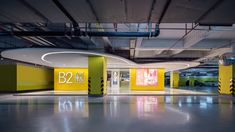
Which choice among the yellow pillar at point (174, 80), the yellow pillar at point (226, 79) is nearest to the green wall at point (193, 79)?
the yellow pillar at point (174, 80)

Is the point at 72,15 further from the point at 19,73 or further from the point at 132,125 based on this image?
the point at 19,73

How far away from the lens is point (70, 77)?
23078 mm

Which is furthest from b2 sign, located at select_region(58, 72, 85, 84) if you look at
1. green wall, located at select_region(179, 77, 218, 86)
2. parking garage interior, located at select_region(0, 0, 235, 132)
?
green wall, located at select_region(179, 77, 218, 86)

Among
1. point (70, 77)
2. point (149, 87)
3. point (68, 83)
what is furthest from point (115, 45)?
point (149, 87)

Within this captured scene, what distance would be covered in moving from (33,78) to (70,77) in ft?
11.5

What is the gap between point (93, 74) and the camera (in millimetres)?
14805

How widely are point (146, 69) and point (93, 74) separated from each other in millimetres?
10144

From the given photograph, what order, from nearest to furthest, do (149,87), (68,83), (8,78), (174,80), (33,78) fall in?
(8,78)
(33,78)
(68,83)
(149,87)
(174,80)

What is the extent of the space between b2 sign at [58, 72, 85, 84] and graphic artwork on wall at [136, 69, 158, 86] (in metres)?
5.66

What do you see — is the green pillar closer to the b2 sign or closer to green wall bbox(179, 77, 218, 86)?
the b2 sign

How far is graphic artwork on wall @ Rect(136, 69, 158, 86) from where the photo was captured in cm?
2375

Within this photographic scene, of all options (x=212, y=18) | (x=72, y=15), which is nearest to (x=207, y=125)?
(x=212, y=18)

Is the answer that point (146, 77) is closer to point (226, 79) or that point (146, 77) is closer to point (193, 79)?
point (226, 79)

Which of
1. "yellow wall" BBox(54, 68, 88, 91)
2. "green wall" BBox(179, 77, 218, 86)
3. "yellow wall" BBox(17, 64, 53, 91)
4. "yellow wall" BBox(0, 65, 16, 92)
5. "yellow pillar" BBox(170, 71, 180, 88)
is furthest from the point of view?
"green wall" BBox(179, 77, 218, 86)
